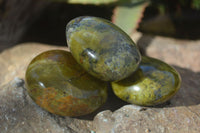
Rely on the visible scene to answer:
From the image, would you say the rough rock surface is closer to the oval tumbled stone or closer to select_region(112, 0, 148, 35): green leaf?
the oval tumbled stone

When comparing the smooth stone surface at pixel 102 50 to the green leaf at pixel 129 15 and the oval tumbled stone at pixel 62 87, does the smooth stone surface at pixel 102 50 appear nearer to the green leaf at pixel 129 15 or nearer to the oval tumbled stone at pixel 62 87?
the oval tumbled stone at pixel 62 87

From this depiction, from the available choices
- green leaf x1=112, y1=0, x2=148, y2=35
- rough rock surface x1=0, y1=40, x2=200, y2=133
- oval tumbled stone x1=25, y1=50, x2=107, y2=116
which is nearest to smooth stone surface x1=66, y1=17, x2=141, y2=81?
oval tumbled stone x1=25, y1=50, x2=107, y2=116

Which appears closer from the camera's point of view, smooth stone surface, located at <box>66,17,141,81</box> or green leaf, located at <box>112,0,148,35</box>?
smooth stone surface, located at <box>66,17,141,81</box>

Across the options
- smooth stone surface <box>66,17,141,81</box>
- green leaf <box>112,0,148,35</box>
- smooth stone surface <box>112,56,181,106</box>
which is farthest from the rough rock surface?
green leaf <box>112,0,148,35</box>

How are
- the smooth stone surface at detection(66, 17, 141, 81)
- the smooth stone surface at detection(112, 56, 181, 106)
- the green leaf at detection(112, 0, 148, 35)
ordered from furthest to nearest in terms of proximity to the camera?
the green leaf at detection(112, 0, 148, 35)
the smooth stone surface at detection(112, 56, 181, 106)
the smooth stone surface at detection(66, 17, 141, 81)

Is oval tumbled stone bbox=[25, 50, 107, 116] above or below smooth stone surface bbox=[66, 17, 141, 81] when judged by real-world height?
below

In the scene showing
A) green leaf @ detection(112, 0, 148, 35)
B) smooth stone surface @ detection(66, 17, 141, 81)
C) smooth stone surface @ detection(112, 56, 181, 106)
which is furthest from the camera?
green leaf @ detection(112, 0, 148, 35)

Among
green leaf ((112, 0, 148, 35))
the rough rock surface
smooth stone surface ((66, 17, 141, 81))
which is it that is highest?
smooth stone surface ((66, 17, 141, 81))
